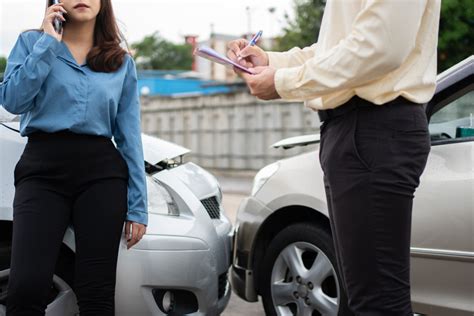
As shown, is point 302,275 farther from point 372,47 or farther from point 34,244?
point 372,47

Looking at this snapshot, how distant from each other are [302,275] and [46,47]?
6.06ft

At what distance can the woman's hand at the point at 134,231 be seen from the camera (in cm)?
243

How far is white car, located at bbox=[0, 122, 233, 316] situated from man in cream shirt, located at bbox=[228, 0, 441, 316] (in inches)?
42.5

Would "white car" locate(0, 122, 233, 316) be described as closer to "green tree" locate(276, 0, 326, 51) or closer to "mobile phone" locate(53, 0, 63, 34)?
"mobile phone" locate(53, 0, 63, 34)

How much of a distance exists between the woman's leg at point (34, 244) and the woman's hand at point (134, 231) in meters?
0.27

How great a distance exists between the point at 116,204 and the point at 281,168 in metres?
1.54

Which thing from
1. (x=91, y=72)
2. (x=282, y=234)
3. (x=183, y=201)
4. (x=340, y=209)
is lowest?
(x=282, y=234)

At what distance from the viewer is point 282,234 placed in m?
3.56

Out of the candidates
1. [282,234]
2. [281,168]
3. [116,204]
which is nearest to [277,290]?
[282,234]

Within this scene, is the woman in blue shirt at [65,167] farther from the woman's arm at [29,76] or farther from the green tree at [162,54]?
the green tree at [162,54]

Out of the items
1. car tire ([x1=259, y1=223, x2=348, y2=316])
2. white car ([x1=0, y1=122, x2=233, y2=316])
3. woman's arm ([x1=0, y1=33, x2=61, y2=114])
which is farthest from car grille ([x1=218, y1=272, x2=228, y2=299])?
woman's arm ([x1=0, y1=33, x2=61, y2=114])

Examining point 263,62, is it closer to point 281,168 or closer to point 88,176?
point 88,176

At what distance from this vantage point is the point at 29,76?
2.14 metres

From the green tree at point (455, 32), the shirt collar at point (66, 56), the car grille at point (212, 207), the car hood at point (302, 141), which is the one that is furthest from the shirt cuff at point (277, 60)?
the green tree at point (455, 32)
